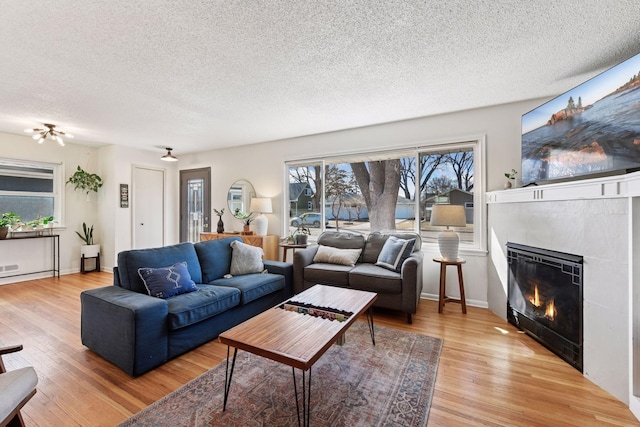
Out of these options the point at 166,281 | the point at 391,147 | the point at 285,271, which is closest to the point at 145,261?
the point at 166,281

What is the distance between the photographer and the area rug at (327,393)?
1.53m

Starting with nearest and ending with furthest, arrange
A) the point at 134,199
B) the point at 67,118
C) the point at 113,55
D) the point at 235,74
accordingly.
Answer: the point at 113,55, the point at 235,74, the point at 67,118, the point at 134,199

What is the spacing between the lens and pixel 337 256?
3473mm

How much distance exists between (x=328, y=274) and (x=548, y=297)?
207cm

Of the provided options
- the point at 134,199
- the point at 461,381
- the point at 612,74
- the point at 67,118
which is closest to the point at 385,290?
the point at 461,381

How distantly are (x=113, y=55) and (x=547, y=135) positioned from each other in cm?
384

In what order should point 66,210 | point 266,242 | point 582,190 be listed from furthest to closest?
point 66,210 → point 266,242 → point 582,190

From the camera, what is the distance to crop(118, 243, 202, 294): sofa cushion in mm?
2398

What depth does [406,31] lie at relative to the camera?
188 centimetres

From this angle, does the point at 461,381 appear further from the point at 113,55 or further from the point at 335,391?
the point at 113,55

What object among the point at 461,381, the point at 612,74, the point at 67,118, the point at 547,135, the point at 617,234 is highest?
the point at 67,118

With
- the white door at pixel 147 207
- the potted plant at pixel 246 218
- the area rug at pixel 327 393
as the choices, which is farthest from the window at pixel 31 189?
the area rug at pixel 327 393

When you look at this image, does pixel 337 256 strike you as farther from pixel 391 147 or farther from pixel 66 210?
pixel 66 210

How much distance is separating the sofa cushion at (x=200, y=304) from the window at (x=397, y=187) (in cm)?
228
